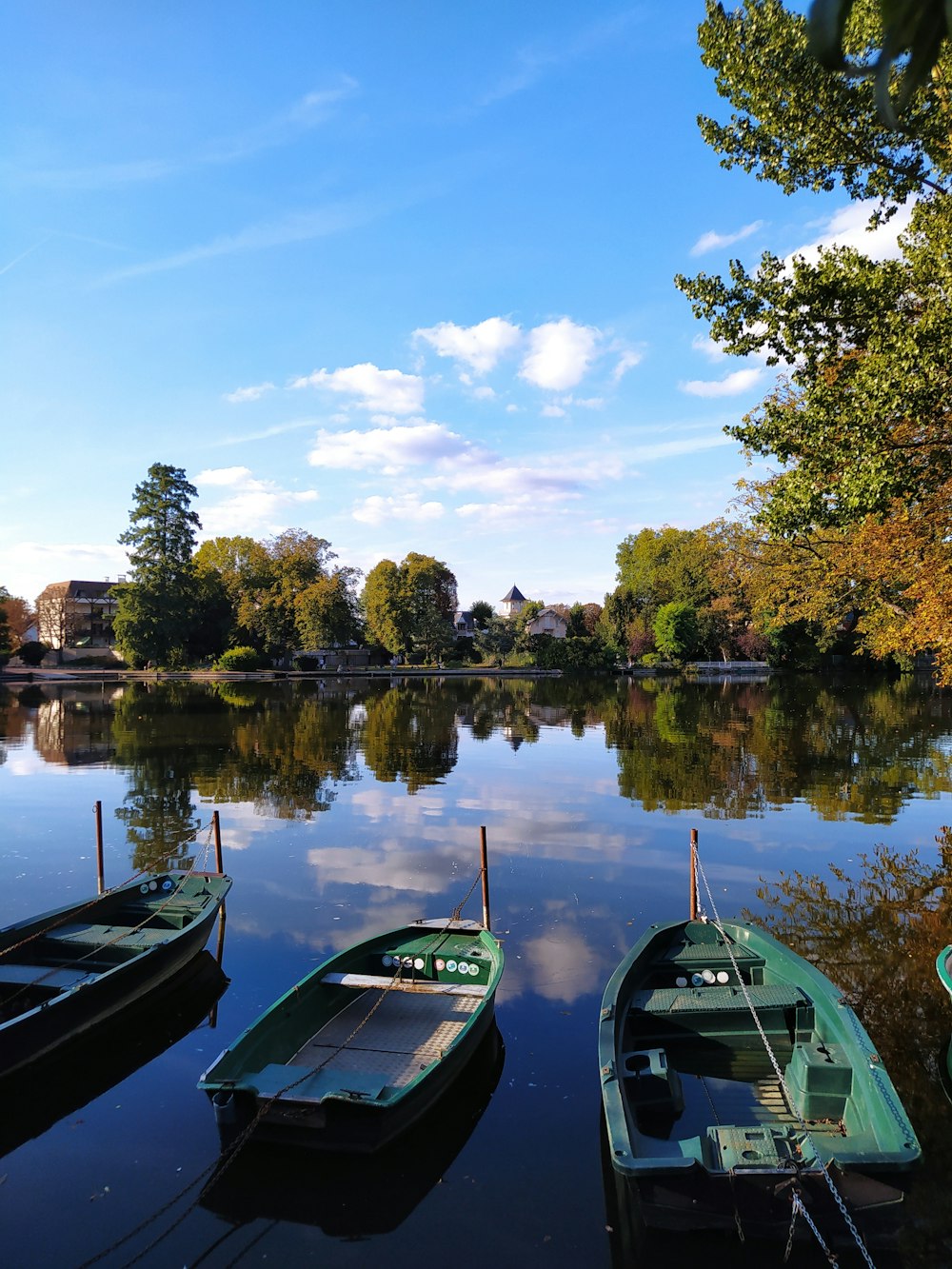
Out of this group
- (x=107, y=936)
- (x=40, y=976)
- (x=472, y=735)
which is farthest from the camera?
(x=472, y=735)

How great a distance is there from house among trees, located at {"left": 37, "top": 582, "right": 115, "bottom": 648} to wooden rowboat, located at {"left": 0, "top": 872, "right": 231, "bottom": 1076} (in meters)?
91.5

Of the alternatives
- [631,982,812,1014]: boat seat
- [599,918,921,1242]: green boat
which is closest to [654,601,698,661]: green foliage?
[599,918,921,1242]: green boat

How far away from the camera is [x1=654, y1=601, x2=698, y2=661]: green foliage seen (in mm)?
81375

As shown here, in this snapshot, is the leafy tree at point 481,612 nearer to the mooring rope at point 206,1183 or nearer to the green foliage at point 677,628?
the green foliage at point 677,628

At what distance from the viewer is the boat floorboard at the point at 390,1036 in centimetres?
802

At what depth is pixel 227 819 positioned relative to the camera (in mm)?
19375

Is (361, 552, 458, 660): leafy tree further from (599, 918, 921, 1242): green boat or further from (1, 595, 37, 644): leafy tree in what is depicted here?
(599, 918, 921, 1242): green boat

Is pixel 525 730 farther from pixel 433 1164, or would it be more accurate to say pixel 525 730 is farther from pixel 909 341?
pixel 433 1164

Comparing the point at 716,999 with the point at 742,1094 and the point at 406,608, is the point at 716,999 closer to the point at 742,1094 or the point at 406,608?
the point at 742,1094

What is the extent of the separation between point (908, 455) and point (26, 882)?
54.9ft

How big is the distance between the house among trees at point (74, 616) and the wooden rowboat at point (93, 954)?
91.5m

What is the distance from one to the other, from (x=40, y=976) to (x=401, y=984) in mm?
4357

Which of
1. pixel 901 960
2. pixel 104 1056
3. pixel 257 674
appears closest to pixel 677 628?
pixel 257 674

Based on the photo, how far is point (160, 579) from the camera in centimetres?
7150
